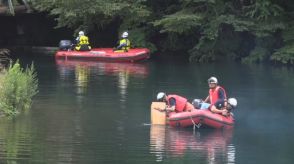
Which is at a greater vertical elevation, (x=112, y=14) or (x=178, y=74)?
(x=112, y=14)

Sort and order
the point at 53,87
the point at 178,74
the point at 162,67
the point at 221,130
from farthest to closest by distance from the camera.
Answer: the point at 162,67 → the point at 178,74 → the point at 53,87 → the point at 221,130

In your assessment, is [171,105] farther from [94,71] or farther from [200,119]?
[94,71]

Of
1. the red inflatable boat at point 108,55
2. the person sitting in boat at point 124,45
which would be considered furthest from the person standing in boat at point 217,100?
the person sitting in boat at point 124,45

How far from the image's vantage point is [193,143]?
52.2 ft

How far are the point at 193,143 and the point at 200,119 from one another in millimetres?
1395

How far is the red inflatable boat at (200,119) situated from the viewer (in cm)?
1717

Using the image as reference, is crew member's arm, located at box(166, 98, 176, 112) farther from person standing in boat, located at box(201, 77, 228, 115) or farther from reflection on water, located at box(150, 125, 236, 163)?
person standing in boat, located at box(201, 77, 228, 115)

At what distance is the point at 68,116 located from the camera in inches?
739

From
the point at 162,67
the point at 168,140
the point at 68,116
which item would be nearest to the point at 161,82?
the point at 162,67

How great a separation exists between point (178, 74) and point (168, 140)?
1500cm

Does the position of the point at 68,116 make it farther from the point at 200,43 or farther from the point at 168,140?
the point at 200,43

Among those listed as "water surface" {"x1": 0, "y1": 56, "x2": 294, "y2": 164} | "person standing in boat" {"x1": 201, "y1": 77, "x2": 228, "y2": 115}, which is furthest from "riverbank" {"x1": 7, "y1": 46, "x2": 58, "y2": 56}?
"person standing in boat" {"x1": 201, "y1": 77, "x2": 228, "y2": 115}

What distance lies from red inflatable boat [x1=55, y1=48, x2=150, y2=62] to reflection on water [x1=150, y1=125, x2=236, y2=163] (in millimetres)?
18930

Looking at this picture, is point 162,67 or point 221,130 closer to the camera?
point 221,130
